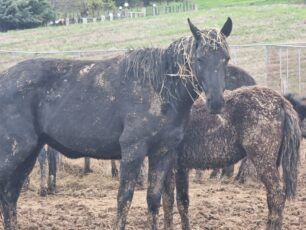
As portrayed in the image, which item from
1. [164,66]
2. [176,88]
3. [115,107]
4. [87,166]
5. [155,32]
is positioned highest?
[164,66]

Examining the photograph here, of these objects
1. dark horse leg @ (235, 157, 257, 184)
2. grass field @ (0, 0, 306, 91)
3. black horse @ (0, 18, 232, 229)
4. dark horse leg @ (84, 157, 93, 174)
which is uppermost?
black horse @ (0, 18, 232, 229)

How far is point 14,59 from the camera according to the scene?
2403 cm

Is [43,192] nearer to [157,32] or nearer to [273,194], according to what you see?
[273,194]

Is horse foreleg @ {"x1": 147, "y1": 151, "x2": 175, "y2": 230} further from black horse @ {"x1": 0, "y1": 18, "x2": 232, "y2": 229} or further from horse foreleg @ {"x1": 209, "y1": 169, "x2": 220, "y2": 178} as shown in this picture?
horse foreleg @ {"x1": 209, "y1": 169, "x2": 220, "y2": 178}

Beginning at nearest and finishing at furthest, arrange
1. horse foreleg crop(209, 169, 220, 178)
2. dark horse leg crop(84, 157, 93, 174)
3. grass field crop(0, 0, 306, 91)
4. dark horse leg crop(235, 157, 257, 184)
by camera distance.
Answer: dark horse leg crop(235, 157, 257, 184) → horse foreleg crop(209, 169, 220, 178) → dark horse leg crop(84, 157, 93, 174) → grass field crop(0, 0, 306, 91)

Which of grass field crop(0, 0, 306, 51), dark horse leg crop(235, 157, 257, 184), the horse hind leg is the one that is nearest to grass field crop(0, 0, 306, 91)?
grass field crop(0, 0, 306, 51)

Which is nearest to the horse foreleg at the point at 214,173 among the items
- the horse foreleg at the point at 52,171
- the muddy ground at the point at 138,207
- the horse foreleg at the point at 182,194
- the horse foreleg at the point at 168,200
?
the muddy ground at the point at 138,207

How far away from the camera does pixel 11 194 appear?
761 centimetres

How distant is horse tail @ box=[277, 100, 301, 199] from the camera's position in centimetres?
751

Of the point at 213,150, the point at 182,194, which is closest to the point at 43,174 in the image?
the point at 182,194

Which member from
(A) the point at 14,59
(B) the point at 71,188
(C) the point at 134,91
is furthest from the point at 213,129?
(A) the point at 14,59

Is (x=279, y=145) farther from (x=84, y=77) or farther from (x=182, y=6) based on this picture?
(x=182, y=6)

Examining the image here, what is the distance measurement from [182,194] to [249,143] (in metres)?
1.07

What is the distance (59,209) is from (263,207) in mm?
2927
